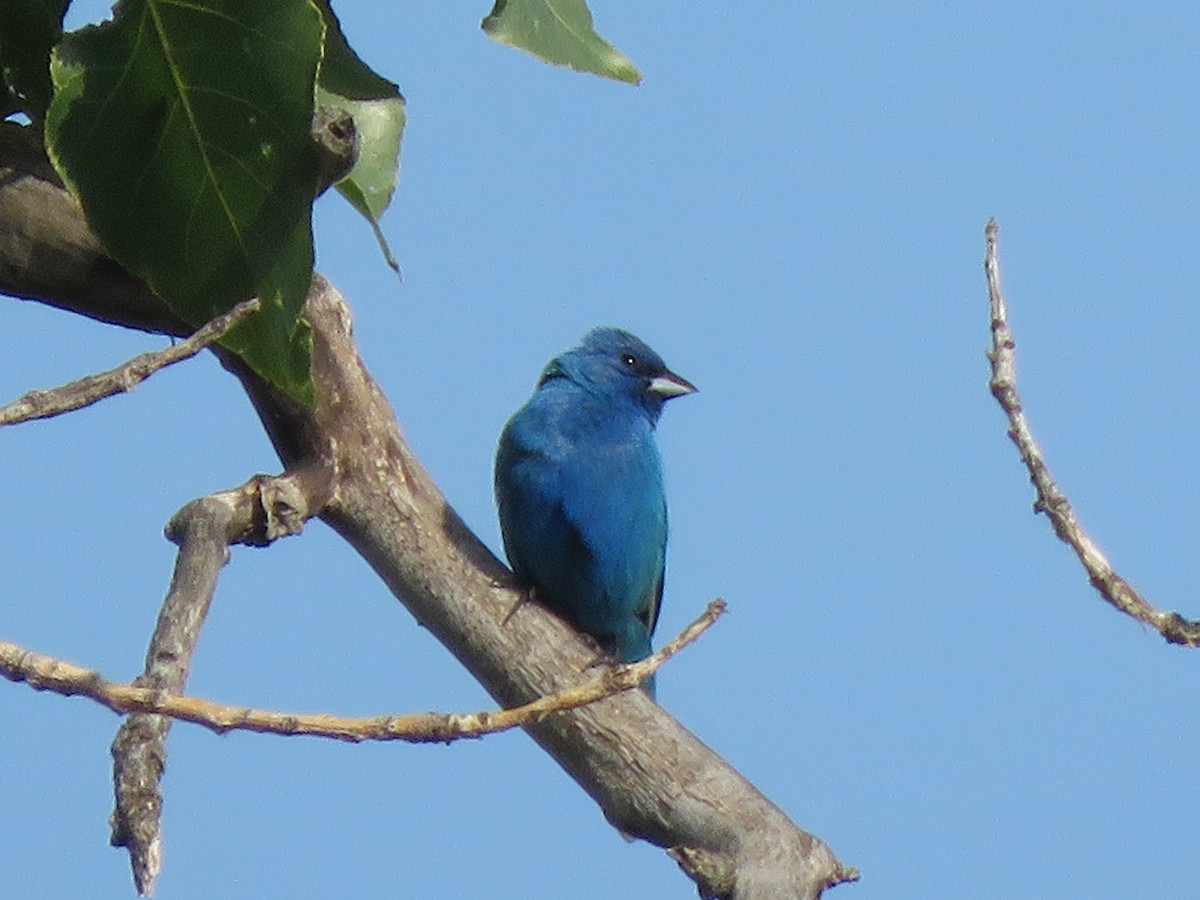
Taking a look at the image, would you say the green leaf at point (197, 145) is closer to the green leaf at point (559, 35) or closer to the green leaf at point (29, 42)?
the green leaf at point (29, 42)

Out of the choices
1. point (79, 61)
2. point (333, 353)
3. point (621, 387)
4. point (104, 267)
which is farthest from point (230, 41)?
point (621, 387)

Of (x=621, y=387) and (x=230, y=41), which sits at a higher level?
(x=621, y=387)

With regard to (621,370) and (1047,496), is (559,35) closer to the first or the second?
(1047,496)

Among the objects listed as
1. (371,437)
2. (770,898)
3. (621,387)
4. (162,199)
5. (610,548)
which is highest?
(621,387)

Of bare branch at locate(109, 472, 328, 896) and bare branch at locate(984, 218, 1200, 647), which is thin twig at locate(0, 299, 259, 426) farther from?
bare branch at locate(984, 218, 1200, 647)

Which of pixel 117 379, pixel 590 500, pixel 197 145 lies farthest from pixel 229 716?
pixel 590 500

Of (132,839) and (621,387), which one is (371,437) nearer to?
(132,839)

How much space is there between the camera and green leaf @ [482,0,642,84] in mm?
2965

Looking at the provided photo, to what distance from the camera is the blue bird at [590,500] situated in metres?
6.91

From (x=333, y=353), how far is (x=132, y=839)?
1.88 m

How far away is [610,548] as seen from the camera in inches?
279

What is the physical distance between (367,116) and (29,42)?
60cm

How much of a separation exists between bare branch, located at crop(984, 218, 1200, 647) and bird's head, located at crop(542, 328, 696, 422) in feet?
15.5

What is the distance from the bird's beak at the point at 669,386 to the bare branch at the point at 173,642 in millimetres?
3836
